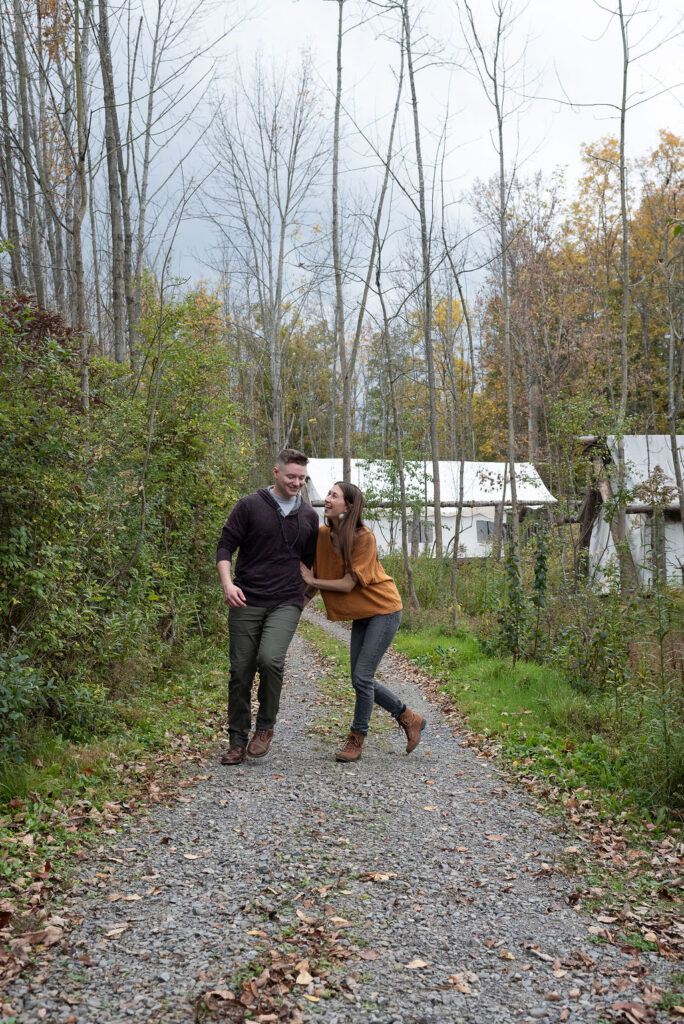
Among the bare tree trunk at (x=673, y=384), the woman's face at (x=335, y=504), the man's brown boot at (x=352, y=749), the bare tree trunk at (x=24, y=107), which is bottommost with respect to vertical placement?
the man's brown boot at (x=352, y=749)

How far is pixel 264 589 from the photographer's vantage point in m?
6.01

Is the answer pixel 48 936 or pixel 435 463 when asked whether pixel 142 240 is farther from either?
pixel 48 936

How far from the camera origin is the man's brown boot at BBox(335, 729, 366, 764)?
20.5ft

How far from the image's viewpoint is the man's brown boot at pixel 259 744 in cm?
611

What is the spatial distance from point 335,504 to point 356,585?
678 mm

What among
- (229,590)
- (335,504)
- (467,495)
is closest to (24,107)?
(335,504)

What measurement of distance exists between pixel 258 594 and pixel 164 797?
1566 millimetres

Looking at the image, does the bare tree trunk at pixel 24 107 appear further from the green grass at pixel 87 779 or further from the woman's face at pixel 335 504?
the woman's face at pixel 335 504

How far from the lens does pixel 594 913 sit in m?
3.93

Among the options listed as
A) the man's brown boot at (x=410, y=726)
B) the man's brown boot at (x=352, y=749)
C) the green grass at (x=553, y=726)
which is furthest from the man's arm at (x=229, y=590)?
the green grass at (x=553, y=726)

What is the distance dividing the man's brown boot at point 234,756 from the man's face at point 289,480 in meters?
1.98

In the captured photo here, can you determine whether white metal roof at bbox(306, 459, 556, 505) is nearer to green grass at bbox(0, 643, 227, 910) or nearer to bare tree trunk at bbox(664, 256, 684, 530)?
bare tree trunk at bbox(664, 256, 684, 530)

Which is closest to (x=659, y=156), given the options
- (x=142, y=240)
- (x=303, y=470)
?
(x=142, y=240)

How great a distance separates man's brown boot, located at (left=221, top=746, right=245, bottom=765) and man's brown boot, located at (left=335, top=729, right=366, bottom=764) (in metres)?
0.76
